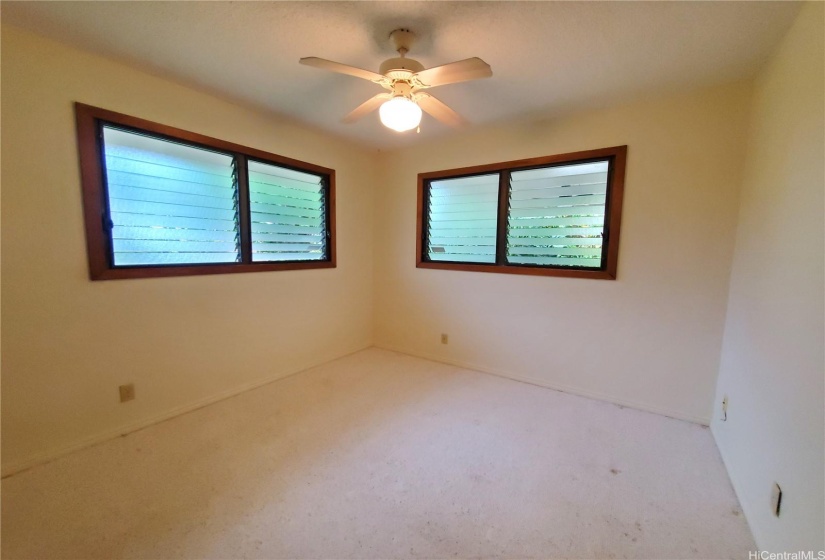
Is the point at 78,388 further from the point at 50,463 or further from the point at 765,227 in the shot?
the point at 765,227

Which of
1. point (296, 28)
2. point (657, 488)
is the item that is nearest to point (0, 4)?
point (296, 28)

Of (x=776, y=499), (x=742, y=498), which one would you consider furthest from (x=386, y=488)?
(x=742, y=498)

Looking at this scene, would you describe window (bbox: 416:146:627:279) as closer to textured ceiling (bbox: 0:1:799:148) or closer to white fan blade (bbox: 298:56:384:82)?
textured ceiling (bbox: 0:1:799:148)

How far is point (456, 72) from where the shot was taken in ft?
5.11

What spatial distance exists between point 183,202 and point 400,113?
179 cm

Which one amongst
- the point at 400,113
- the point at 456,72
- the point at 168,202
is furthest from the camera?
the point at 168,202

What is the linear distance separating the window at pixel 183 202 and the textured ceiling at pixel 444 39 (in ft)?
1.50

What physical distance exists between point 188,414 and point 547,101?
3.60m

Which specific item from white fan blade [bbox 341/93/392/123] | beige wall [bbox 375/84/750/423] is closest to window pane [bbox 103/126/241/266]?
white fan blade [bbox 341/93/392/123]

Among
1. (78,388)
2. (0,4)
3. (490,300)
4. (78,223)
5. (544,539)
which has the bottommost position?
(544,539)

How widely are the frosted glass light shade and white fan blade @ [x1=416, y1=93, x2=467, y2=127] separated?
21 cm

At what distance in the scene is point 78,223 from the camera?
1.89 m

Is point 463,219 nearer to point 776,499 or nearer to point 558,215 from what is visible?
point 558,215

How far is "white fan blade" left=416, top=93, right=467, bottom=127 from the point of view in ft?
6.14
